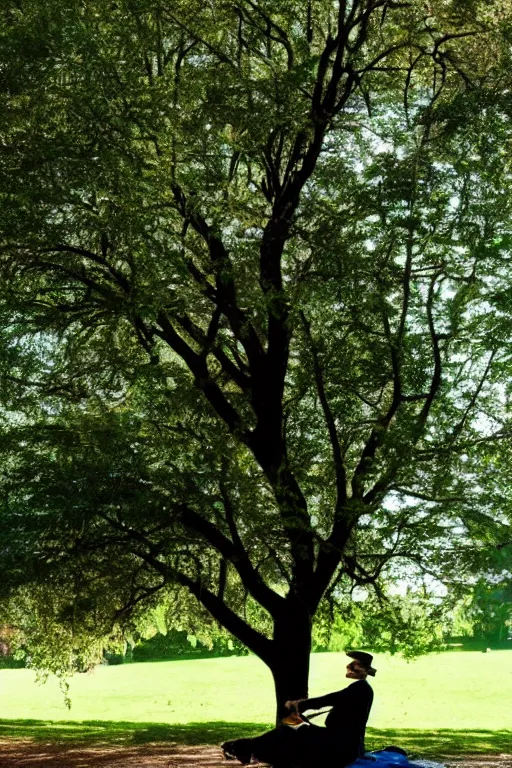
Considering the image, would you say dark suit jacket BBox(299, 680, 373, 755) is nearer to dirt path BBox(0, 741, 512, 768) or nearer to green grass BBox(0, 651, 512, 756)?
dirt path BBox(0, 741, 512, 768)

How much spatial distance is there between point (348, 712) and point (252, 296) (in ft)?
25.9

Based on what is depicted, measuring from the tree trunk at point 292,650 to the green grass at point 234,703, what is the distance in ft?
14.4

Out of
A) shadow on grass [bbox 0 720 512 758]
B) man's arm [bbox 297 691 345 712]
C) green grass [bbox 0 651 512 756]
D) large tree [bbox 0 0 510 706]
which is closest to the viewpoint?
man's arm [bbox 297 691 345 712]

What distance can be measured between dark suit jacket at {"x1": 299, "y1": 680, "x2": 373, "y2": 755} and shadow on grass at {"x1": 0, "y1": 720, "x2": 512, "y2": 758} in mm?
10693

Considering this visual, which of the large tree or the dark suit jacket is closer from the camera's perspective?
the dark suit jacket

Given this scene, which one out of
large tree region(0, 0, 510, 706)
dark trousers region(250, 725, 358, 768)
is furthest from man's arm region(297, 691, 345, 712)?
large tree region(0, 0, 510, 706)

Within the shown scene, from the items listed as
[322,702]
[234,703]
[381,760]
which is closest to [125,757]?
[322,702]

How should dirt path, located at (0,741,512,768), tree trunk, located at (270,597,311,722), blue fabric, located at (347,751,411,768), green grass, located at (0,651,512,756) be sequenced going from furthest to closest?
green grass, located at (0,651,512,756), tree trunk, located at (270,597,311,722), dirt path, located at (0,741,512,768), blue fabric, located at (347,751,411,768)

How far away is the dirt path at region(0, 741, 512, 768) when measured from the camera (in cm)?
1681

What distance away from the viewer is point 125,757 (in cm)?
1839

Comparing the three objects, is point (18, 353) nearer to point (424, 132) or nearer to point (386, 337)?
point (386, 337)

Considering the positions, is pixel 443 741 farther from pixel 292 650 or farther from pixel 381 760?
pixel 381 760

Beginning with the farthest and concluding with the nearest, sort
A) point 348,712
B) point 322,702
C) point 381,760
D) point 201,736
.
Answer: point 201,736 < point 322,702 < point 348,712 < point 381,760

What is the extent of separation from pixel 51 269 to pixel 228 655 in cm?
5261
